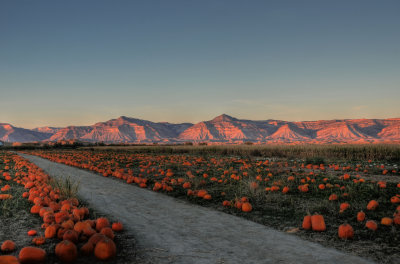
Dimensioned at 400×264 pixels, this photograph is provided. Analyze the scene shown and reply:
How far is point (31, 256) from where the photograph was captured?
3.81 m

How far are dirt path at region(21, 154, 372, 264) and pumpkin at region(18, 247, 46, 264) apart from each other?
1338 millimetres

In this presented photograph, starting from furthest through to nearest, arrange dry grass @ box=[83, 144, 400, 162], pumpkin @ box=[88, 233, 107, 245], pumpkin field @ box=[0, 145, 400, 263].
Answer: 1. dry grass @ box=[83, 144, 400, 162]
2. pumpkin field @ box=[0, 145, 400, 263]
3. pumpkin @ box=[88, 233, 107, 245]

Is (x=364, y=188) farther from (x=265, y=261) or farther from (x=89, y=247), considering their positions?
(x=89, y=247)

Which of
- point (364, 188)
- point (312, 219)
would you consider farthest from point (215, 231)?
point (364, 188)

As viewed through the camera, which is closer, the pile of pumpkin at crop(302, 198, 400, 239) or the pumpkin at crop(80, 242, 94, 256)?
the pumpkin at crop(80, 242, 94, 256)

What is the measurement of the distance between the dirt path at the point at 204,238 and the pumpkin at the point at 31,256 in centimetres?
134

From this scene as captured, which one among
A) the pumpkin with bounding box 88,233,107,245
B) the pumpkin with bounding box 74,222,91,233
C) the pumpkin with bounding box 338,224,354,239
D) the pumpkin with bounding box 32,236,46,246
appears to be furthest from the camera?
the pumpkin with bounding box 338,224,354,239

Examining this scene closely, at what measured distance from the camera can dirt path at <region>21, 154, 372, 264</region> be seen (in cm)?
430

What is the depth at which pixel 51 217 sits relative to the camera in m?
5.31

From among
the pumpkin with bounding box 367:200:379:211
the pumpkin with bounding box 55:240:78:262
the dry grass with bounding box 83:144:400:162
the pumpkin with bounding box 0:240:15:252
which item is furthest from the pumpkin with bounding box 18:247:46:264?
the dry grass with bounding box 83:144:400:162

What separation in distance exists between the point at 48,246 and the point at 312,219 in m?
4.76

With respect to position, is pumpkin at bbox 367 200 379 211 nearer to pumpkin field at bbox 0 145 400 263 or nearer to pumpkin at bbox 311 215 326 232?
pumpkin field at bbox 0 145 400 263

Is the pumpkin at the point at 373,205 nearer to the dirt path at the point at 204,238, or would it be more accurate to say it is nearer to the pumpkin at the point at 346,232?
the pumpkin at the point at 346,232

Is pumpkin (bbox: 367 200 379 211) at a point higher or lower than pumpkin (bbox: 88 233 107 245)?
lower
